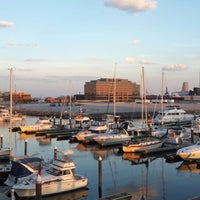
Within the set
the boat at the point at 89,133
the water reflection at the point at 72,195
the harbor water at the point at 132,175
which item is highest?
the boat at the point at 89,133

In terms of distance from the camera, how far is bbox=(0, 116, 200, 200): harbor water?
21844 millimetres

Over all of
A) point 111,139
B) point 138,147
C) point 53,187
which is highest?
point 111,139

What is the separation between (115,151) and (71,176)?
1456 cm

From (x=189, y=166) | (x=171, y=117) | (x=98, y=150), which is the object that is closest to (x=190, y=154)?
(x=189, y=166)

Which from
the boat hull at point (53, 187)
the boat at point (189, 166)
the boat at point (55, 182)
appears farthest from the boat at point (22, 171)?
the boat at point (189, 166)

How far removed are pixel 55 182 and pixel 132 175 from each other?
7.53 m

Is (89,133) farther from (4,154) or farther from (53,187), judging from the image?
(53,187)

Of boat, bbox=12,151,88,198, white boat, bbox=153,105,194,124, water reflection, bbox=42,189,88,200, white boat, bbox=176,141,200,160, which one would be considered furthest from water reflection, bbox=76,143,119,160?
white boat, bbox=153,105,194,124

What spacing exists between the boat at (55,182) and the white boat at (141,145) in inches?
484

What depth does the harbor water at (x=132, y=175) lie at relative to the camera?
21.8 metres

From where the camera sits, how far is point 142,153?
33906 mm

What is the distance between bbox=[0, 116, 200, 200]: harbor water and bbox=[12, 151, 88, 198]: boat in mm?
429

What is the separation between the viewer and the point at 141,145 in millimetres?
34500

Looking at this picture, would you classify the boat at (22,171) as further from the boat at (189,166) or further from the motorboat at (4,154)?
the boat at (189,166)
